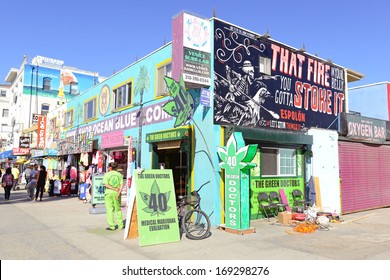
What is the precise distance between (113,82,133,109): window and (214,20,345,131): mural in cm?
566

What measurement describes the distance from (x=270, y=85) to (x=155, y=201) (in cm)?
617

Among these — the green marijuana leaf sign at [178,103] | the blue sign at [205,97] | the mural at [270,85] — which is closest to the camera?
the green marijuana leaf sign at [178,103]

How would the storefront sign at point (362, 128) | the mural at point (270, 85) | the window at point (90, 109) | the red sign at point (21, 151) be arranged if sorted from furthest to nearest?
1. the red sign at point (21, 151)
2. the window at point (90, 109)
3. the storefront sign at point (362, 128)
4. the mural at point (270, 85)

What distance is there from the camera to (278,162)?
11492 millimetres

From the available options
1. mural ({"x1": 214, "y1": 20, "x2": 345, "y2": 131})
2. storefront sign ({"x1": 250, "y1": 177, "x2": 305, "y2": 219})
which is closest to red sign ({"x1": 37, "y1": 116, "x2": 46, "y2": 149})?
mural ({"x1": 214, "y1": 20, "x2": 345, "y2": 131})

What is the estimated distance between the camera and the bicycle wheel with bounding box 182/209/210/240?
7.88 meters

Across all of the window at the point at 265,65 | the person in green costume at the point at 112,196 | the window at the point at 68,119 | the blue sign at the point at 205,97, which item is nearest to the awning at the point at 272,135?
the blue sign at the point at 205,97

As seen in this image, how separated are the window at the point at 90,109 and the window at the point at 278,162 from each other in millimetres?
10879

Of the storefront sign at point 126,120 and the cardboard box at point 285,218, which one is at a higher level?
the storefront sign at point 126,120

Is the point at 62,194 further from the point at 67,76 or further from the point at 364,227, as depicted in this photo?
the point at 67,76

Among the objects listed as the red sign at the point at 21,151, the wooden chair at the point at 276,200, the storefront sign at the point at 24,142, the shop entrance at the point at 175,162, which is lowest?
the wooden chair at the point at 276,200

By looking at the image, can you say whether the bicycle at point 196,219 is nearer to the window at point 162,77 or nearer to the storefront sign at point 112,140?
the window at point 162,77

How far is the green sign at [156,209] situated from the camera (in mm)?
7344

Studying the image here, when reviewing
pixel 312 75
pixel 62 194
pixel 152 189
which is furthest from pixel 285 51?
pixel 62 194
